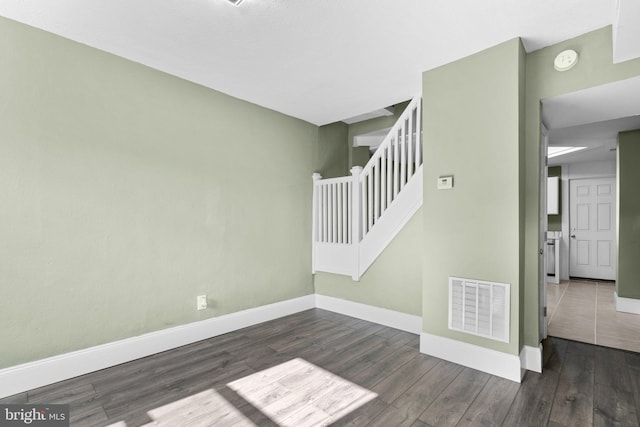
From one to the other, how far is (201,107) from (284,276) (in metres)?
2.06

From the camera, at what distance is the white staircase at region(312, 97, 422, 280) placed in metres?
3.04

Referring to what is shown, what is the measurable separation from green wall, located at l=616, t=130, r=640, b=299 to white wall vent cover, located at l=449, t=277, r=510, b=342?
2941 mm

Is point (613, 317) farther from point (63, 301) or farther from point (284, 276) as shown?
point (63, 301)

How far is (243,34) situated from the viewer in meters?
2.11

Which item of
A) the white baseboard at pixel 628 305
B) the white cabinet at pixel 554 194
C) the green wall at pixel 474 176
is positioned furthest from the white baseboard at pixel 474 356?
the white cabinet at pixel 554 194

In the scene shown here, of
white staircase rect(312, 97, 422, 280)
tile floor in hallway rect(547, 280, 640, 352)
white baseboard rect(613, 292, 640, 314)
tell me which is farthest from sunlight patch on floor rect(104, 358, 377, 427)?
white baseboard rect(613, 292, 640, 314)

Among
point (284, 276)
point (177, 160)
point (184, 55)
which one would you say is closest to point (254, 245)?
point (284, 276)

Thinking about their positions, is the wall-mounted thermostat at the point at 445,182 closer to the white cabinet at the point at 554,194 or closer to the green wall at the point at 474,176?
the green wall at the point at 474,176

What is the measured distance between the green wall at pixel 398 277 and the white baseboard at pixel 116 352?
3.75 feet

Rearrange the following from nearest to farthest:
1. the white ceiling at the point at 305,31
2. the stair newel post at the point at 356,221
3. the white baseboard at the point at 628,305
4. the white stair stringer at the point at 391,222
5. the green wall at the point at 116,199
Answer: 1. the white ceiling at the point at 305,31
2. the green wall at the point at 116,199
3. the white stair stringer at the point at 391,222
4. the stair newel post at the point at 356,221
5. the white baseboard at the point at 628,305

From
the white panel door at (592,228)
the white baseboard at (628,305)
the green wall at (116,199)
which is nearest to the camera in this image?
the green wall at (116,199)

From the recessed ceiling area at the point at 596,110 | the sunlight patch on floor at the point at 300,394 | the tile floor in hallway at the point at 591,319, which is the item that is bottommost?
the tile floor in hallway at the point at 591,319

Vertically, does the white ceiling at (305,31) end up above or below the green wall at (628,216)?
above

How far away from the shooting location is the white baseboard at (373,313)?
10.0 ft
